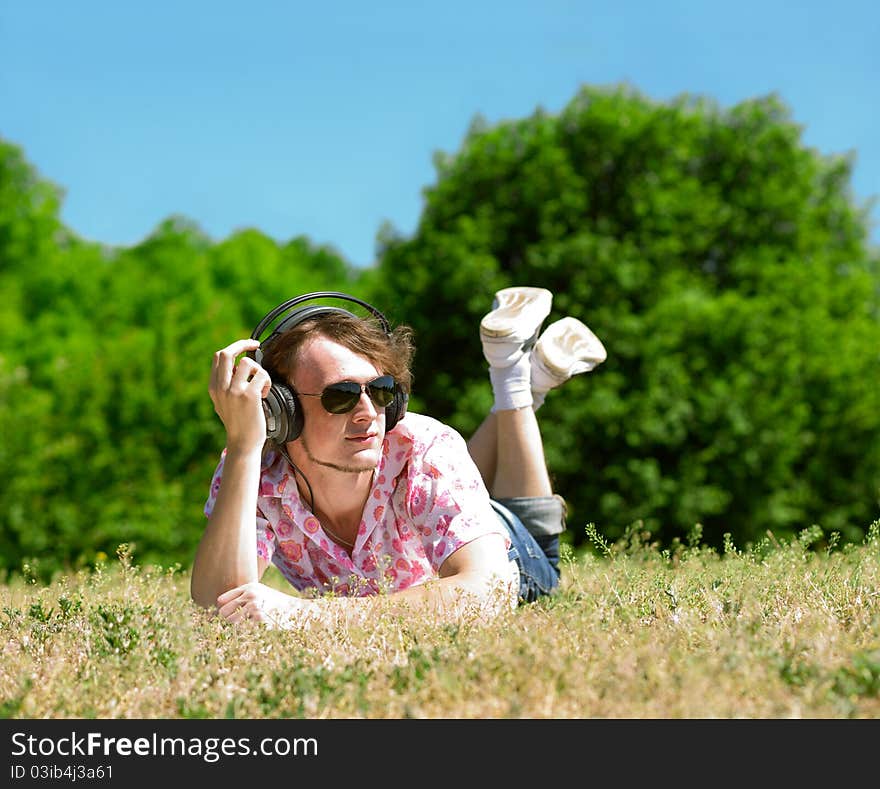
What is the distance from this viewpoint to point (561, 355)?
5.99m

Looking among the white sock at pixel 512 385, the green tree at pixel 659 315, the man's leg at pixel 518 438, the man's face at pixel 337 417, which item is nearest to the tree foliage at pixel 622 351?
the green tree at pixel 659 315

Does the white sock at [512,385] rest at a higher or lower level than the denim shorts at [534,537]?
higher

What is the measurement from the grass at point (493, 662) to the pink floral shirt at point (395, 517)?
485 millimetres

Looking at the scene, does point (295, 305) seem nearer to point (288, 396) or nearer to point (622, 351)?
point (288, 396)

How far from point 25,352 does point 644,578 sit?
65.1 ft

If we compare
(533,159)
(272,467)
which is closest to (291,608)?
(272,467)

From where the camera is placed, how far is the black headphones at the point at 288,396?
3.86m

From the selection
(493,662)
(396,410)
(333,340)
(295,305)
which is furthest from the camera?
(295,305)

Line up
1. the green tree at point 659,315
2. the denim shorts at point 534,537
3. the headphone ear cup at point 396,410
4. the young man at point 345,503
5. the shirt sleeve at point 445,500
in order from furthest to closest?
the green tree at point 659,315 < the denim shorts at point 534,537 < the headphone ear cup at point 396,410 < the shirt sleeve at point 445,500 < the young man at point 345,503

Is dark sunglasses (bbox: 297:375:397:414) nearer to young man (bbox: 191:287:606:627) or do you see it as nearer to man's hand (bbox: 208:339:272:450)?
young man (bbox: 191:287:606:627)

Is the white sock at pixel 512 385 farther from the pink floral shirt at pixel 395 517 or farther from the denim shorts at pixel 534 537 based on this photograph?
the pink floral shirt at pixel 395 517

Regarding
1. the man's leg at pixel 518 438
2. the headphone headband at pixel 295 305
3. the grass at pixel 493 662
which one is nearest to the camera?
the grass at pixel 493 662

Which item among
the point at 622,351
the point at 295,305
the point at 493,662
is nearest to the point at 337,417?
the point at 295,305

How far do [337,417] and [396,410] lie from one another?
1.21 ft
